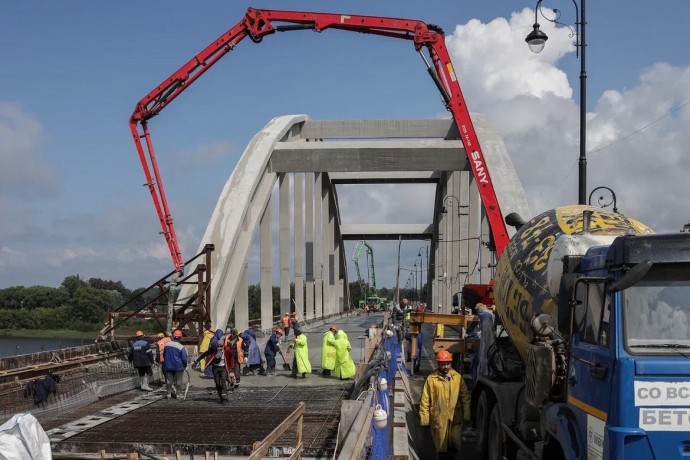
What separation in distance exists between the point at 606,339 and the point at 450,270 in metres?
43.4

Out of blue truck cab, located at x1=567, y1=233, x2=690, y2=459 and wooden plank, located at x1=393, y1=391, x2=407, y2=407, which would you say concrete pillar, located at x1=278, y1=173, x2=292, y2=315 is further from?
blue truck cab, located at x1=567, y1=233, x2=690, y2=459

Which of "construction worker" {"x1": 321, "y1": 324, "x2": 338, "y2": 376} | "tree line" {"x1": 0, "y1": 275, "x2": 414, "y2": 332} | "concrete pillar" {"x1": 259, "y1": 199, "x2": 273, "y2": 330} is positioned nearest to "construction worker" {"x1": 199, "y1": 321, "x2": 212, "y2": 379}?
"construction worker" {"x1": 321, "y1": 324, "x2": 338, "y2": 376}

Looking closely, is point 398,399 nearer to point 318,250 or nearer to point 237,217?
point 237,217

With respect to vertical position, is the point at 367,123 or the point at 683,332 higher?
the point at 367,123

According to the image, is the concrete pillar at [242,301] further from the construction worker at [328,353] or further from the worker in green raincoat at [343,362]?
the worker in green raincoat at [343,362]

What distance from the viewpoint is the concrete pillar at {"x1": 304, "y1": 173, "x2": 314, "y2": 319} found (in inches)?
1903

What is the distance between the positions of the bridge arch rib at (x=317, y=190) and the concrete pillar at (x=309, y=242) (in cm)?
7

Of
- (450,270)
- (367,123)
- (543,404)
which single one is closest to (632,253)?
(543,404)

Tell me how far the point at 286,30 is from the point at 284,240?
56.2 ft

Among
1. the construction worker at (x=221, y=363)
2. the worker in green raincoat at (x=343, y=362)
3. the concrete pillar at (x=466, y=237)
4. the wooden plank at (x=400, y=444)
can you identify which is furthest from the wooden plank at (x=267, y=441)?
the concrete pillar at (x=466, y=237)

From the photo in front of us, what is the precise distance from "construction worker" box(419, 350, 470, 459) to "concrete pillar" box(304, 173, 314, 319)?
3882cm

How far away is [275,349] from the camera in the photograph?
717 inches

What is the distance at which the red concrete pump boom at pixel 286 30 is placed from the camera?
21.8 meters

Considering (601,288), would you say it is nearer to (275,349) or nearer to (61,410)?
(61,410)
